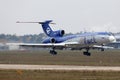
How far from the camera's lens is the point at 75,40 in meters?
90.9

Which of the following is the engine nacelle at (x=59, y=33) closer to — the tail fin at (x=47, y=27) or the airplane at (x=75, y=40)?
the airplane at (x=75, y=40)

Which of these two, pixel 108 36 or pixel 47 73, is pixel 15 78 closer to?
pixel 47 73

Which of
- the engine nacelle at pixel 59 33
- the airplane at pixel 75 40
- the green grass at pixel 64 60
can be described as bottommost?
the green grass at pixel 64 60

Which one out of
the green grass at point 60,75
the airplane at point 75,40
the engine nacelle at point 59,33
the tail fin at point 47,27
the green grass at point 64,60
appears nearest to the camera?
the green grass at point 60,75

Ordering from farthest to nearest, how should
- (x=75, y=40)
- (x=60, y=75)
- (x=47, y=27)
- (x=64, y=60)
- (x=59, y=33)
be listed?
(x=47, y=27) → (x=59, y=33) → (x=75, y=40) → (x=64, y=60) → (x=60, y=75)

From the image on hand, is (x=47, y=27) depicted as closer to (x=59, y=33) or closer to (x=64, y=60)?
(x=59, y=33)

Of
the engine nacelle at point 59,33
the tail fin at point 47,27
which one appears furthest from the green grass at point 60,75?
the tail fin at point 47,27

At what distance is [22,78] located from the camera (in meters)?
40.5

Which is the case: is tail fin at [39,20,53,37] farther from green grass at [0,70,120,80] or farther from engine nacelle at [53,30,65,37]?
green grass at [0,70,120,80]

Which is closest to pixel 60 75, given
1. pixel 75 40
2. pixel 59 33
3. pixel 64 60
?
pixel 64 60

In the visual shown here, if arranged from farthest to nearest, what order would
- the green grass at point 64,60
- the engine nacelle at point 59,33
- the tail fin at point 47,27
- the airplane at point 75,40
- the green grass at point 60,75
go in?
the tail fin at point 47,27
the engine nacelle at point 59,33
the airplane at point 75,40
the green grass at point 64,60
the green grass at point 60,75

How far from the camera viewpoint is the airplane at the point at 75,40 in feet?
287

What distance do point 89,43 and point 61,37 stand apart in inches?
386

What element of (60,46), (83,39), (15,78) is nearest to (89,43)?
(83,39)
